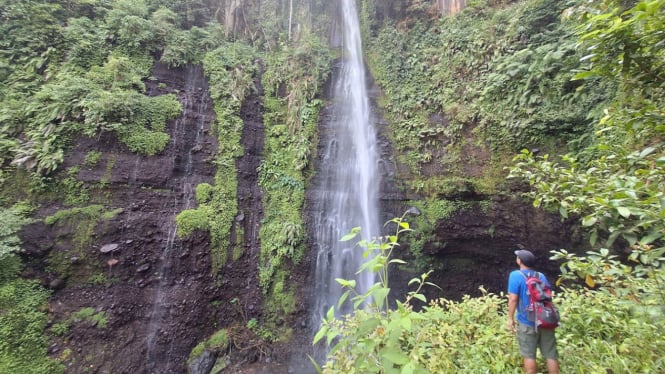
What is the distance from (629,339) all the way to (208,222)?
808 centimetres

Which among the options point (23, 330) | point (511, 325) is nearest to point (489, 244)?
point (511, 325)

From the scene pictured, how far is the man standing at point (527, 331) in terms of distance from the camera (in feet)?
10.2

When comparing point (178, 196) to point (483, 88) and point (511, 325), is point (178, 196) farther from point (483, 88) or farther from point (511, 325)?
point (483, 88)

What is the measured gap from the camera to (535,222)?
6.93 meters

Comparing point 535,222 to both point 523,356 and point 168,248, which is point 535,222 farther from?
point 168,248

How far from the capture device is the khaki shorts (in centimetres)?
312

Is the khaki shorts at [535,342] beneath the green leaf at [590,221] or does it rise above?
beneath

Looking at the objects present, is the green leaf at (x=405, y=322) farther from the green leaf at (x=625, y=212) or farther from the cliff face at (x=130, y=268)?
the cliff face at (x=130, y=268)

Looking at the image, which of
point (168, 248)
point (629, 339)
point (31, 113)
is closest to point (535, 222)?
point (629, 339)

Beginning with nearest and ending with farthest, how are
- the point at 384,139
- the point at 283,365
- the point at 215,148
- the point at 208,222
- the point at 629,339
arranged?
1. the point at 629,339
2. the point at 283,365
3. the point at 208,222
4. the point at 215,148
5. the point at 384,139

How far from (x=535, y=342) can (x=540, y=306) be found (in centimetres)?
43

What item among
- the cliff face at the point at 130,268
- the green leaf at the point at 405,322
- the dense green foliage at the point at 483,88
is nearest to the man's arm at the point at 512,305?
the green leaf at the point at 405,322

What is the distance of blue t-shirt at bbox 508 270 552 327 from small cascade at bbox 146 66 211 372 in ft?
23.0

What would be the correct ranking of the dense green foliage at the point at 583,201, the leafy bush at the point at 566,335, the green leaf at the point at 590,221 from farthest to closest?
the leafy bush at the point at 566,335 → the green leaf at the point at 590,221 → the dense green foliage at the point at 583,201
